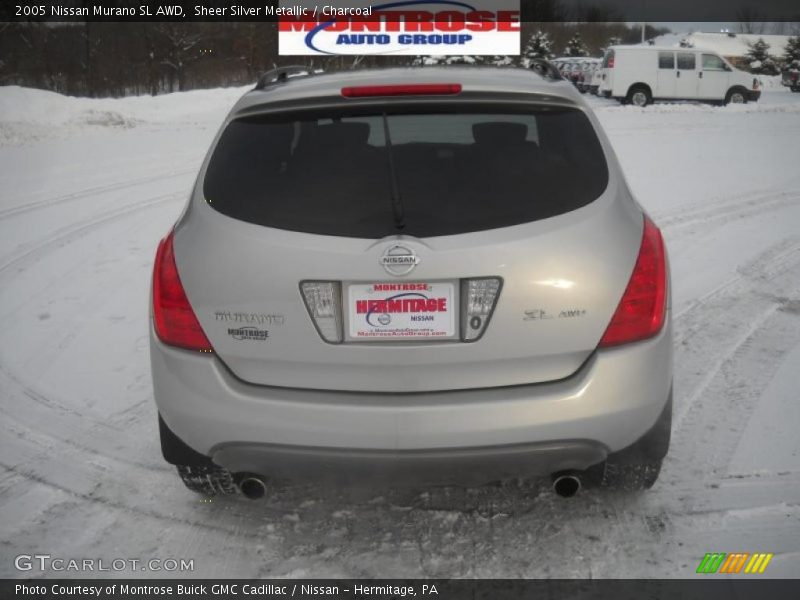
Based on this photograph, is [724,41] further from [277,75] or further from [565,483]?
[565,483]

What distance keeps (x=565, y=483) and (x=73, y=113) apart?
64.4ft

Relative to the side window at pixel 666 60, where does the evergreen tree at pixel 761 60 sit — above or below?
below

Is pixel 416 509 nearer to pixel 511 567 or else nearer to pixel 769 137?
pixel 511 567

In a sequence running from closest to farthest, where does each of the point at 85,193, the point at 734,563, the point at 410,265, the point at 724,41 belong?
the point at 410,265, the point at 734,563, the point at 85,193, the point at 724,41

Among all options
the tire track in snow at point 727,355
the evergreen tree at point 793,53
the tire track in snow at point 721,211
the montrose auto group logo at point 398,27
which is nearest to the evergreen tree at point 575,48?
the evergreen tree at point 793,53

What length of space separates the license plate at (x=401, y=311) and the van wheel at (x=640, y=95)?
30.0 meters

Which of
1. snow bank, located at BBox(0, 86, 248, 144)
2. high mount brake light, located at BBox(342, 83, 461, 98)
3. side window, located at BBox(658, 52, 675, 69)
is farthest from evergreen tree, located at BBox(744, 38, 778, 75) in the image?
high mount brake light, located at BBox(342, 83, 461, 98)

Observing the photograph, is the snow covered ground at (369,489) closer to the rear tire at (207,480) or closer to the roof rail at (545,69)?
the rear tire at (207,480)

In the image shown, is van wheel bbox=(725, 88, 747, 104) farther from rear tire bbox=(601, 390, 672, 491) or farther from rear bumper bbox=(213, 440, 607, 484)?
rear bumper bbox=(213, 440, 607, 484)

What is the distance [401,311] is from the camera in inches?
103

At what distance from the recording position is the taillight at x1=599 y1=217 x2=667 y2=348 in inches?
107

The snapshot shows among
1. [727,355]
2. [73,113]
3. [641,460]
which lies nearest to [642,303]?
[641,460]

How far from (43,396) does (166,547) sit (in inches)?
75.1

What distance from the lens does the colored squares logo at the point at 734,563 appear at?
2902mm
